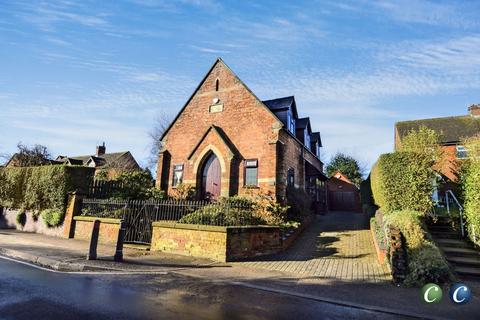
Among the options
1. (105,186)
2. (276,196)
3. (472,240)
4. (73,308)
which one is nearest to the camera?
(73,308)

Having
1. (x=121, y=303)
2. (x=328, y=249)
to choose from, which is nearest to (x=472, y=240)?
(x=328, y=249)

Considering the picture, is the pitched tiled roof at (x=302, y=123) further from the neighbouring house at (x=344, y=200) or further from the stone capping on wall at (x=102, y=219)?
the stone capping on wall at (x=102, y=219)

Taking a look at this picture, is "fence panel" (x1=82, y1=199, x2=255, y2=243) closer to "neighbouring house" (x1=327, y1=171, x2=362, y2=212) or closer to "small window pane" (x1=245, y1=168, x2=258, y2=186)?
"small window pane" (x1=245, y1=168, x2=258, y2=186)

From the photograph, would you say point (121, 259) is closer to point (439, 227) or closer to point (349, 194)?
point (439, 227)

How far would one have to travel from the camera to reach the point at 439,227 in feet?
39.9

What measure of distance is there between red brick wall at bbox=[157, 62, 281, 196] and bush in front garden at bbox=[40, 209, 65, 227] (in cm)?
603

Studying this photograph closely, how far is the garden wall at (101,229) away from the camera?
13.1 m

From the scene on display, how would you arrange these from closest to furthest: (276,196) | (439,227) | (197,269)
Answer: (197,269), (439,227), (276,196)

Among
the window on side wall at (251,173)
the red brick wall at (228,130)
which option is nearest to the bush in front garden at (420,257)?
the red brick wall at (228,130)

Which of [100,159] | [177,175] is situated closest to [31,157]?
[100,159]

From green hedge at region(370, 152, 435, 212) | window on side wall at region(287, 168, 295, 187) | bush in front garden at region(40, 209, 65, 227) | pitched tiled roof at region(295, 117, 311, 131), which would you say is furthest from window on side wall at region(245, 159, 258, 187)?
bush in front garden at region(40, 209, 65, 227)

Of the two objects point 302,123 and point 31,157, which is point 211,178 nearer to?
point 302,123

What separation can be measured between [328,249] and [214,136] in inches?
385

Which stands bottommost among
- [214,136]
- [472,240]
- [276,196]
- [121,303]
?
[121,303]
